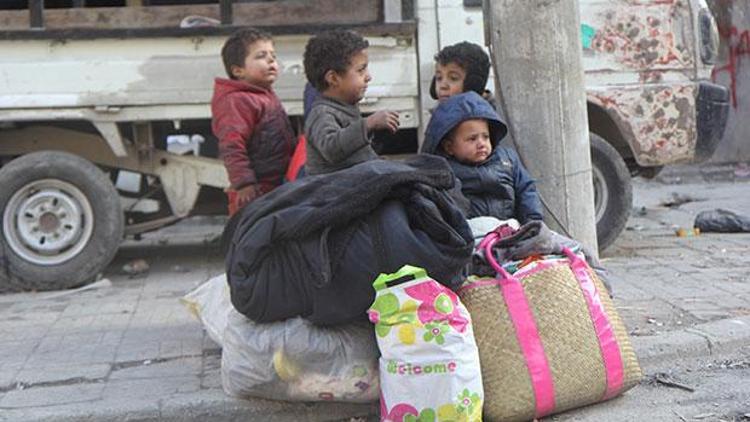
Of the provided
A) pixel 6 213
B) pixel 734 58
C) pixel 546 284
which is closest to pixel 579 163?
pixel 546 284

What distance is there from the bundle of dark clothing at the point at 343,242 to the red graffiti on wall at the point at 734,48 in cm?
957

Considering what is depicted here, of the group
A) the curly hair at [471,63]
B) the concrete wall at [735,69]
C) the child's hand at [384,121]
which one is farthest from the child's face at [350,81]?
the concrete wall at [735,69]

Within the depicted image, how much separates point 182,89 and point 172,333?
196cm

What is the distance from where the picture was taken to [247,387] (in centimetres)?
409

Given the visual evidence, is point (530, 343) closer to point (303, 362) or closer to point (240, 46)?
point (303, 362)

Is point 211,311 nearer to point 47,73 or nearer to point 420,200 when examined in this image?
point 420,200

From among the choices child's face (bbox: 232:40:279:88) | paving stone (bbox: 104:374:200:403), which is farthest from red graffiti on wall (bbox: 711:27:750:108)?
paving stone (bbox: 104:374:200:403)

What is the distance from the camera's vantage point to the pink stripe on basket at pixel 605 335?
4137 millimetres

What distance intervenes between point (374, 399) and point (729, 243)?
14.8ft

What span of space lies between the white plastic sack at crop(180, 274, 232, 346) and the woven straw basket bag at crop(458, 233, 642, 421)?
111 centimetres

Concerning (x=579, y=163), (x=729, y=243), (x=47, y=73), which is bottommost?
(x=729, y=243)

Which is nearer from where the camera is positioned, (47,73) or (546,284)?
(546,284)

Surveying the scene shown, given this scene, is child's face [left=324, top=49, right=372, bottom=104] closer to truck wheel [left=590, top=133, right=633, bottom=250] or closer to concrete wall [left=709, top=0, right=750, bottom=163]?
truck wheel [left=590, top=133, right=633, bottom=250]

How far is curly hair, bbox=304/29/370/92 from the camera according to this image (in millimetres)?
4691
